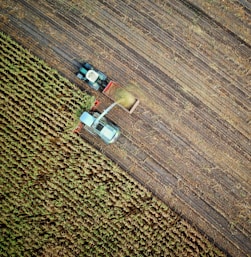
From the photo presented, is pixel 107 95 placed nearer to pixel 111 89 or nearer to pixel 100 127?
pixel 111 89

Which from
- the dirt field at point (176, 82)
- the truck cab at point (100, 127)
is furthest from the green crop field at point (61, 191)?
the truck cab at point (100, 127)

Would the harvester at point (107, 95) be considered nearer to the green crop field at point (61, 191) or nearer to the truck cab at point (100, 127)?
the truck cab at point (100, 127)

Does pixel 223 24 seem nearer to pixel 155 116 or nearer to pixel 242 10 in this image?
pixel 242 10

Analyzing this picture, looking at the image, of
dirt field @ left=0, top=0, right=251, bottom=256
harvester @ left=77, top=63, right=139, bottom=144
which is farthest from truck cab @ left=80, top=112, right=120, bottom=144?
dirt field @ left=0, top=0, right=251, bottom=256

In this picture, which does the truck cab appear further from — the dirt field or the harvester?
the dirt field

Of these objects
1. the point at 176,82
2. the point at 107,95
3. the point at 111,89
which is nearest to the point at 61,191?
the point at 107,95

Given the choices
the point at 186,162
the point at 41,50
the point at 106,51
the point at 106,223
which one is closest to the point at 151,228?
the point at 106,223
